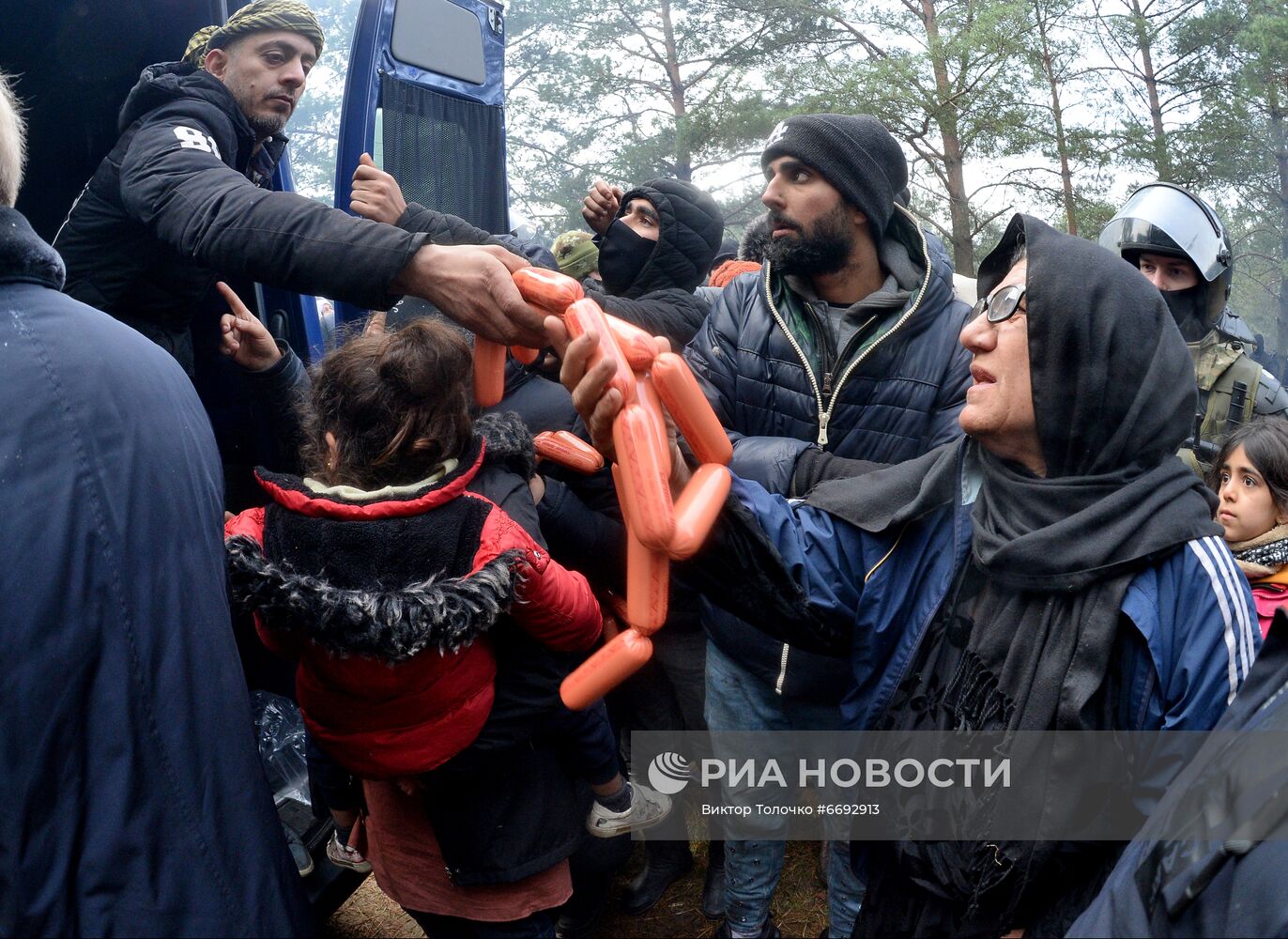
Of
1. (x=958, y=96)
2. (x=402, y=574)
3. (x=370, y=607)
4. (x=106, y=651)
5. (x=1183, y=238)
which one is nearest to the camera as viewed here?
(x=106, y=651)

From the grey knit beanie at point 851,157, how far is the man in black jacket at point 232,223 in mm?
1543

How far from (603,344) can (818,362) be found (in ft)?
5.01

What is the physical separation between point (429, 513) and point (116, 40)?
2.93m

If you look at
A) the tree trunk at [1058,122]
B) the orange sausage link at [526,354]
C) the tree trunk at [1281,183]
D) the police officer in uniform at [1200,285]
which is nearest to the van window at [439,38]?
the orange sausage link at [526,354]

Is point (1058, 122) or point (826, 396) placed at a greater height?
point (1058, 122)

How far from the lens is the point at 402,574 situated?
193 cm

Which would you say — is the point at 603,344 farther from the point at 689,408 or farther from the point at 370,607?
the point at 370,607

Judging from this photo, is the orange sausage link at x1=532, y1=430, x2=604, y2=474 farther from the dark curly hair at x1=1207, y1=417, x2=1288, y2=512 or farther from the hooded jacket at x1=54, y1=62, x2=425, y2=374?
the dark curly hair at x1=1207, y1=417, x2=1288, y2=512

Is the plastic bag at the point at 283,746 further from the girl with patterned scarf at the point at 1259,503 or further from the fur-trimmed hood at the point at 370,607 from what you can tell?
the girl with patterned scarf at the point at 1259,503

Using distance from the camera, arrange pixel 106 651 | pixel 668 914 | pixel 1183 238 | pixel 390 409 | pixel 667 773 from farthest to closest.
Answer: pixel 1183 238 < pixel 667 773 < pixel 668 914 < pixel 390 409 < pixel 106 651

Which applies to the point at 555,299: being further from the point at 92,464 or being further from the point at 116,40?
the point at 116,40

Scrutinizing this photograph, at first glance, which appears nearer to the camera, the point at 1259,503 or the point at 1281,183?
the point at 1259,503

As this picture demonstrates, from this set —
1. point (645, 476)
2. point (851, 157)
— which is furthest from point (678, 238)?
point (645, 476)

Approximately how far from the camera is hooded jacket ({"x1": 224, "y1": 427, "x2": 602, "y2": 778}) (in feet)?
6.05
